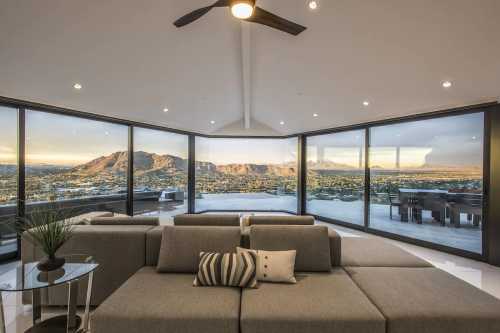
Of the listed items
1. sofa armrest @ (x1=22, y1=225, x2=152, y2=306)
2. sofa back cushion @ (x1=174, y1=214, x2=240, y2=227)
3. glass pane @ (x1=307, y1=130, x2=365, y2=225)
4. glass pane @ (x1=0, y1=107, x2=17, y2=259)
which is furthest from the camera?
glass pane @ (x1=307, y1=130, x2=365, y2=225)

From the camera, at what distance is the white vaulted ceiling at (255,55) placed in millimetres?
2555

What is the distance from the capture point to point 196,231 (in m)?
2.43

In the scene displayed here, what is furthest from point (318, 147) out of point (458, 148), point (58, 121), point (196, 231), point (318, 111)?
point (58, 121)

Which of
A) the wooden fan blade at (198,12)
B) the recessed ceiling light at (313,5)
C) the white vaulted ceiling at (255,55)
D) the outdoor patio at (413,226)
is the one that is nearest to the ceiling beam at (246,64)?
the white vaulted ceiling at (255,55)

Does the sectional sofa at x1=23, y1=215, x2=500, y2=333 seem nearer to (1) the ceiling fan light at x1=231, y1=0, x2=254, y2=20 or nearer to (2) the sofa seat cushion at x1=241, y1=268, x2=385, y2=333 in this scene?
(2) the sofa seat cushion at x1=241, y1=268, x2=385, y2=333

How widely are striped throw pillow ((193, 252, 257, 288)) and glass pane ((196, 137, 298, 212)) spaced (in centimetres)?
573

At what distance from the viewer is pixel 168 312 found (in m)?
1.66

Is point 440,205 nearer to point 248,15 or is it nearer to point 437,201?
point 437,201

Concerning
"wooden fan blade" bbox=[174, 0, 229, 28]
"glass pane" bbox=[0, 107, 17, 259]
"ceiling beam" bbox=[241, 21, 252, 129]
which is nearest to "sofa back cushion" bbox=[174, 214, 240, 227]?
"wooden fan blade" bbox=[174, 0, 229, 28]

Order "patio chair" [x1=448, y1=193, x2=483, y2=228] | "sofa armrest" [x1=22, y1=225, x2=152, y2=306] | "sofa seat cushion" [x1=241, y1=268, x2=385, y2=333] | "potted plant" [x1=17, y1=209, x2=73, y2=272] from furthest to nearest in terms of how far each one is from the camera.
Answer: "patio chair" [x1=448, y1=193, x2=483, y2=228], "sofa armrest" [x1=22, y1=225, x2=152, y2=306], "potted plant" [x1=17, y1=209, x2=73, y2=272], "sofa seat cushion" [x1=241, y1=268, x2=385, y2=333]

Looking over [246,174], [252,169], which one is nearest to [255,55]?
[252,169]

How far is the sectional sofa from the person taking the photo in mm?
1616

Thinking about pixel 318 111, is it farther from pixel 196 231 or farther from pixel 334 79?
pixel 196 231

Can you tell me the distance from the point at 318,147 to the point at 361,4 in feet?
15.3
